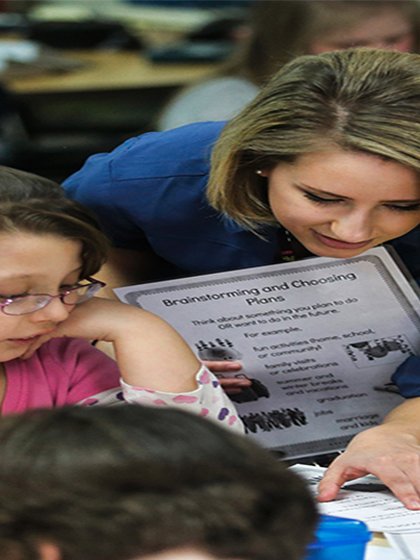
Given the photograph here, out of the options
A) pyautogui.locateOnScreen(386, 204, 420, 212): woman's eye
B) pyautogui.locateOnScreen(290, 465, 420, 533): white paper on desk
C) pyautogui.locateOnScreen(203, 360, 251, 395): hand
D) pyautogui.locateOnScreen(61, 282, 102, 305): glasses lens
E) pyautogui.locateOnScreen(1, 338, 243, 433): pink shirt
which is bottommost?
pyautogui.locateOnScreen(203, 360, 251, 395): hand

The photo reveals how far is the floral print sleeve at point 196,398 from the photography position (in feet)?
4.99

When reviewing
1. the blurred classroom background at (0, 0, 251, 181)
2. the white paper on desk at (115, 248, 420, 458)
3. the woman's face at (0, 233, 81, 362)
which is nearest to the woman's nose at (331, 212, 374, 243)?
the white paper on desk at (115, 248, 420, 458)

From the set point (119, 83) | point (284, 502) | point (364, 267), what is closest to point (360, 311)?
point (364, 267)

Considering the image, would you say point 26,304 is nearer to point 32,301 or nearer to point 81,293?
point 32,301

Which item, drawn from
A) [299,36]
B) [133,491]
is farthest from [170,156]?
[299,36]

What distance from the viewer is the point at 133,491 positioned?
0.72m

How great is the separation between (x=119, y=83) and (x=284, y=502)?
3.35 metres

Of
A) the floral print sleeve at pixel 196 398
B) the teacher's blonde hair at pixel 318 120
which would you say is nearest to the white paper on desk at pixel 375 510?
the floral print sleeve at pixel 196 398

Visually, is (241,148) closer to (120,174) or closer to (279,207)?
(279,207)

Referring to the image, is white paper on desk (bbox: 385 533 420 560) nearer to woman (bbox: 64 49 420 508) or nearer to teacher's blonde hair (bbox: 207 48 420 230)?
woman (bbox: 64 49 420 508)

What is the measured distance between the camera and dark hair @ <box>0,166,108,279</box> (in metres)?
1.47

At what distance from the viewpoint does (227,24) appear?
4.49 metres

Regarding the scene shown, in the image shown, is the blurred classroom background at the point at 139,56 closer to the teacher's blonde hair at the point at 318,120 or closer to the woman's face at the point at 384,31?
Result: the woman's face at the point at 384,31

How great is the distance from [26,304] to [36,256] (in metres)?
0.07
